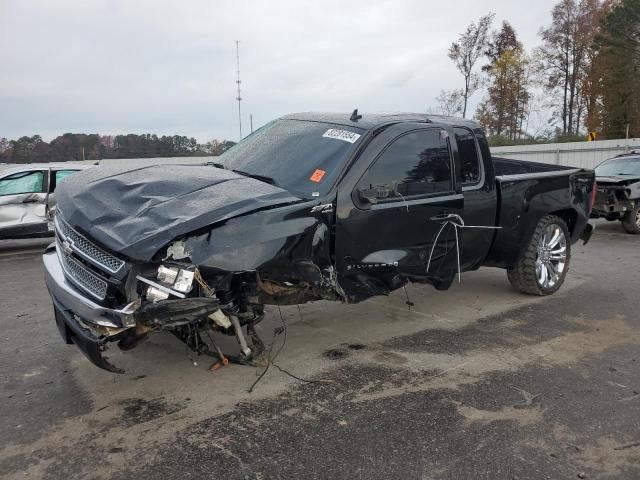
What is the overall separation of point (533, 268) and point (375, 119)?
9.18ft

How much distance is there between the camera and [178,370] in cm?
422

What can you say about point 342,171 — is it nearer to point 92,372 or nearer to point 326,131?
point 326,131

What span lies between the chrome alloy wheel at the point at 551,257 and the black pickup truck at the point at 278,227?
1.54ft

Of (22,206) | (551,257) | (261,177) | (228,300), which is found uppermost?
(261,177)

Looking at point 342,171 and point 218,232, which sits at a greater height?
point 342,171

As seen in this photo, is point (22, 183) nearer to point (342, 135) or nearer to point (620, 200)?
point (342, 135)

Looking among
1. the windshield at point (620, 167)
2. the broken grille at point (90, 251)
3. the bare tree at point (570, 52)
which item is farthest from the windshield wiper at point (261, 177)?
the bare tree at point (570, 52)

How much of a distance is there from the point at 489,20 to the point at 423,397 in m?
46.2

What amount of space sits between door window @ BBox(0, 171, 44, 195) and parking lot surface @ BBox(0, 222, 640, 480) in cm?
490

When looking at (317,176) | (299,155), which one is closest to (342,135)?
(299,155)

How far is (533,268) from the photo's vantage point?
620 cm

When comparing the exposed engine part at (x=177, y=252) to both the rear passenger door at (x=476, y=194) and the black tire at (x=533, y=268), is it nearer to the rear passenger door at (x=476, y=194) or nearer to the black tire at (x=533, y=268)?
the rear passenger door at (x=476, y=194)

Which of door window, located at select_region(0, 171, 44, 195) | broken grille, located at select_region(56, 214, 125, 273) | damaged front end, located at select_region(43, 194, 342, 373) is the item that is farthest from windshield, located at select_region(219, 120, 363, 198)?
door window, located at select_region(0, 171, 44, 195)

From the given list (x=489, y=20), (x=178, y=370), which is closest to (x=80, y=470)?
(x=178, y=370)
